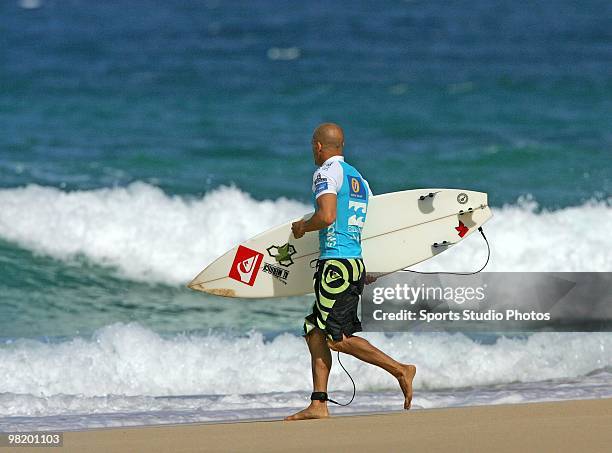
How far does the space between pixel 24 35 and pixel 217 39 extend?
10.7 feet

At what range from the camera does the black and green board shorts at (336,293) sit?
4.47 metres

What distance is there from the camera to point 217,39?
1884cm

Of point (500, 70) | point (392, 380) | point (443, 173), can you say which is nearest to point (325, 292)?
point (392, 380)

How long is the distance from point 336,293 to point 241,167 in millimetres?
8506

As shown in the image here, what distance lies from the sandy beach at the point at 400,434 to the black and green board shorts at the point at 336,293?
0.38 metres

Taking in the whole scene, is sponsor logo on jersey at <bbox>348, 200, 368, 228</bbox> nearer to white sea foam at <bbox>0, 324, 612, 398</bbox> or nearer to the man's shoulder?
the man's shoulder

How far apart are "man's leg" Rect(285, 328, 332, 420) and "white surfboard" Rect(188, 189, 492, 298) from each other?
0.66 metres

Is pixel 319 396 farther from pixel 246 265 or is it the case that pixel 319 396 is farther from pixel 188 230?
pixel 188 230

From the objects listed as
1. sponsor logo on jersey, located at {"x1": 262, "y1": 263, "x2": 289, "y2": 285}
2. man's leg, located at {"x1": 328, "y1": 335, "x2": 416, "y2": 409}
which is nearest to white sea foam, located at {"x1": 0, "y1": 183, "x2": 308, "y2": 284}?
sponsor logo on jersey, located at {"x1": 262, "y1": 263, "x2": 289, "y2": 285}

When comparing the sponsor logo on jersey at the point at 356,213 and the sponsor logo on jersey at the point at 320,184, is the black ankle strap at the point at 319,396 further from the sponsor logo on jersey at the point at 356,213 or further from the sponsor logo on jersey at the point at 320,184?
the sponsor logo on jersey at the point at 320,184

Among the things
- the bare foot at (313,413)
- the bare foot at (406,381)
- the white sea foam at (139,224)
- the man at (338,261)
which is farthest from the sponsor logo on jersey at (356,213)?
the white sea foam at (139,224)

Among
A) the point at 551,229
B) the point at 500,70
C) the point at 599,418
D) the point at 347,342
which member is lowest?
the point at 599,418

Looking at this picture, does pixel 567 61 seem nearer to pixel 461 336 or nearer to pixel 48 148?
pixel 48 148

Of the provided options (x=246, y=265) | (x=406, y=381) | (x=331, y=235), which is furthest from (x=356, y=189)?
(x=246, y=265)
